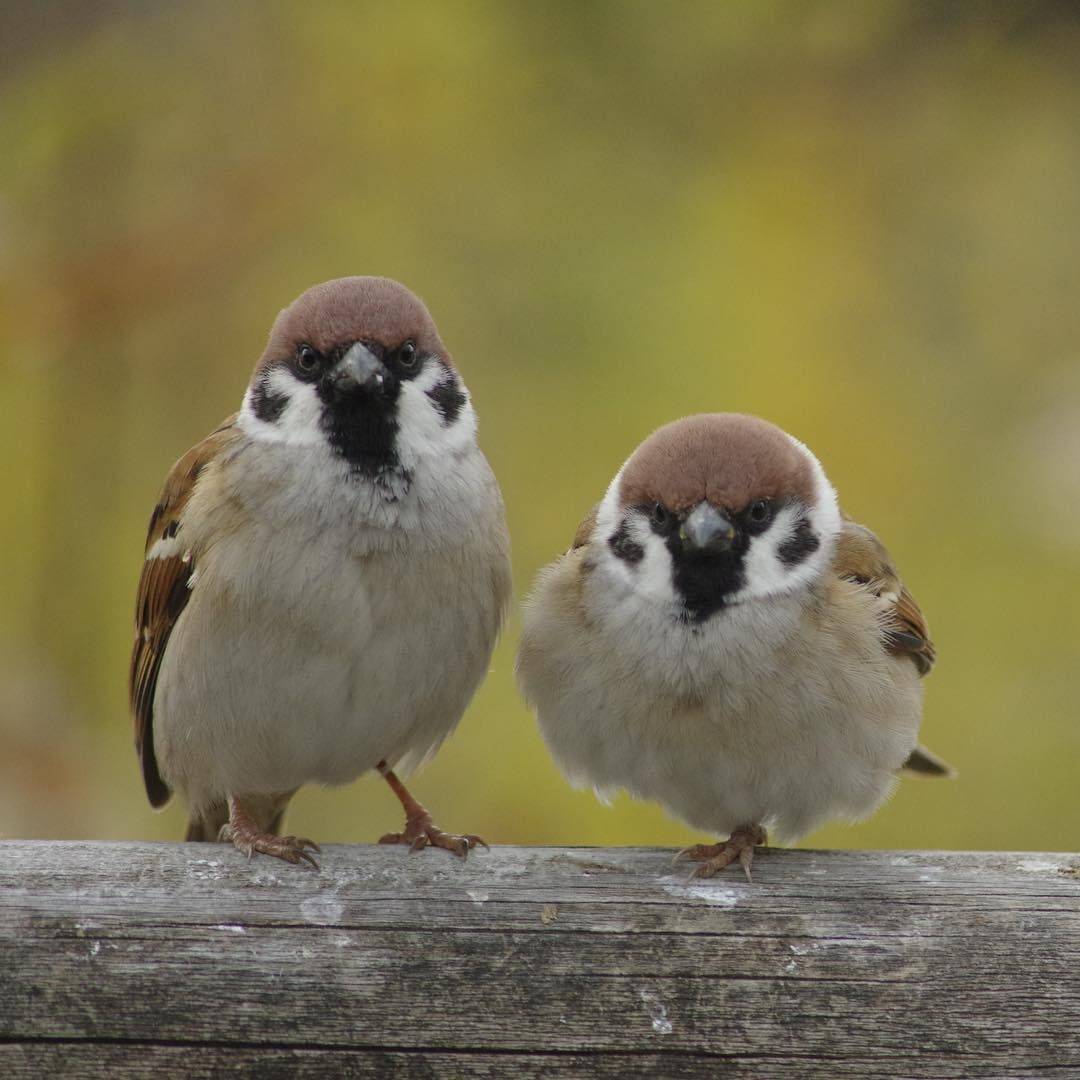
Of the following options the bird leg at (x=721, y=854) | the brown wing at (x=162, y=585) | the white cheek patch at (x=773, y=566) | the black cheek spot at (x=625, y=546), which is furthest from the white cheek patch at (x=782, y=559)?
the brown wing at (x=162, y=585)

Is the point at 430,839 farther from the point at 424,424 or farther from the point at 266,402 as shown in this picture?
the point at 266,402

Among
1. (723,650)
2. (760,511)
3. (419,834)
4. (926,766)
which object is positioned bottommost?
(419,834)

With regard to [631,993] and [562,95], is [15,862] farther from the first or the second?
[562,95]

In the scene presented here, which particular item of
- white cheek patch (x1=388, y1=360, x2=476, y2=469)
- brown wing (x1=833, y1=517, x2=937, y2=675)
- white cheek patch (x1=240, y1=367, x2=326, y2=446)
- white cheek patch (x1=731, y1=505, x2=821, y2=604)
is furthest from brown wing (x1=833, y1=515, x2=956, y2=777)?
white cheek patch (x1=240, y1=367, x2=326, y2=446)

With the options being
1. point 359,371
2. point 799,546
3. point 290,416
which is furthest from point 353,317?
point 799,546

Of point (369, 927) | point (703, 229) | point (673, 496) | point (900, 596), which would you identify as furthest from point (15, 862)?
point (703, 229)

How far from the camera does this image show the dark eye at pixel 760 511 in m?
2.68

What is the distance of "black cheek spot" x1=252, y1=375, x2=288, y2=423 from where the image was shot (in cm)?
278

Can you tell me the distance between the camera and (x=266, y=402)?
2805 mm

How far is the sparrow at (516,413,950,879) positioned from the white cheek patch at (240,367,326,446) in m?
0.50

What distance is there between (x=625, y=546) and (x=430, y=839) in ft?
1.93

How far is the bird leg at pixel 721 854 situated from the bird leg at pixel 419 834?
30 cm

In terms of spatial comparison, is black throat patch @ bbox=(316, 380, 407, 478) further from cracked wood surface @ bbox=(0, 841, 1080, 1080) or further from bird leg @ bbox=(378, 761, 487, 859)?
cracked wood surface @ bbox=(0, 841, 1080, 1080)

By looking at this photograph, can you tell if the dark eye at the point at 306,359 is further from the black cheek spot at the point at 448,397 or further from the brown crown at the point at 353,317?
the black cheek spot at the point at 448,397
